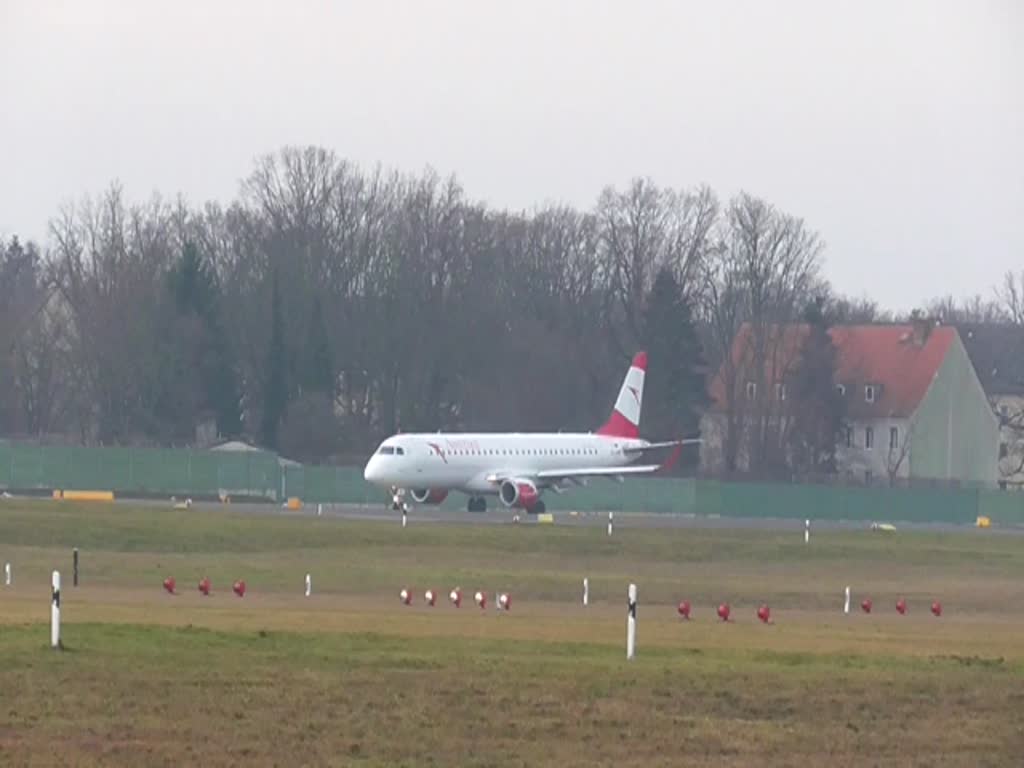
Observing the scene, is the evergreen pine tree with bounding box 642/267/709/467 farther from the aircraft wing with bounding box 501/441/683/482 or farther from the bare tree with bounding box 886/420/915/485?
the aircraft wing with bounding box 501/441/683/482

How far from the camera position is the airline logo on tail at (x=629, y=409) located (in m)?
79.9

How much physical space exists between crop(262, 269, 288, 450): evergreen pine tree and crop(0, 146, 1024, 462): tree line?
117 mm

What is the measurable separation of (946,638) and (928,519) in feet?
164

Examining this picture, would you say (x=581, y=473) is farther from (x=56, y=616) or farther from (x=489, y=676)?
(x=489, y=676)

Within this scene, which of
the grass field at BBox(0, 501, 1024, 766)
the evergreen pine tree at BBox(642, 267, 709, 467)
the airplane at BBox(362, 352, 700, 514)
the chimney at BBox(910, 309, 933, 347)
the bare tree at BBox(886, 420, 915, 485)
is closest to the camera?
the grass field at BBox(0, 501, 1024, 766)

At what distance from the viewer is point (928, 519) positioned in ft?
263

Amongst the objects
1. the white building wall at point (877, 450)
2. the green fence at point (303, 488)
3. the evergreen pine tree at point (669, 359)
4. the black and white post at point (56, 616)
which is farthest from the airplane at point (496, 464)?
the black and white post at point (56, 616)

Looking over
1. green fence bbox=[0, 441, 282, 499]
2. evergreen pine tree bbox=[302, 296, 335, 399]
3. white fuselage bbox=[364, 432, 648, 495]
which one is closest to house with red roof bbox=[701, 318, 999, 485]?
evergreen pine tree bbox=[302, 296, 335, 399]

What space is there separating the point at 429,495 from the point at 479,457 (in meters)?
2.78

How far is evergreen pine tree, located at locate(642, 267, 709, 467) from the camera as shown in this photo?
103188mm

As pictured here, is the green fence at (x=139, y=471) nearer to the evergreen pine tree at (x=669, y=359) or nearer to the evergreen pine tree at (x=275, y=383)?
the evergreen pine tree at (x=275, y=383)

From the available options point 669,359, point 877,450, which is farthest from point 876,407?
point 669,359

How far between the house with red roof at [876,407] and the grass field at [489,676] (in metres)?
59.4

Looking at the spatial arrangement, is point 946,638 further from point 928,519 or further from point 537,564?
point 928,519
